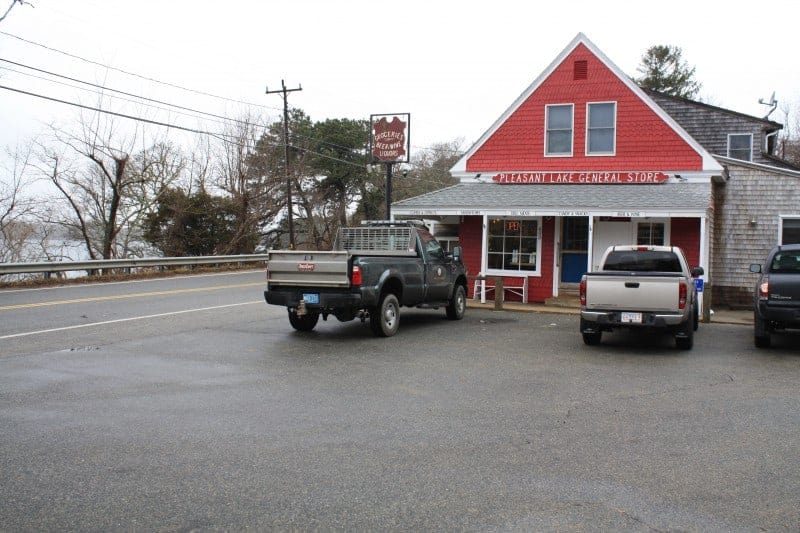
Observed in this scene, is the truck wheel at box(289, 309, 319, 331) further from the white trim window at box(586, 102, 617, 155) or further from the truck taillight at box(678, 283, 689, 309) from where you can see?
the white trim window at box(586, 102, 617, 155)

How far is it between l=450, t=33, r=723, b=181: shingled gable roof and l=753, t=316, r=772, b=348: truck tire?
8.50 m

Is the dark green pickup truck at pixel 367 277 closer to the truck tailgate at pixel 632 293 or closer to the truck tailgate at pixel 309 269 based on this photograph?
the truck tailgate at pixel 309 269

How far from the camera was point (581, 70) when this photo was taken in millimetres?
20562

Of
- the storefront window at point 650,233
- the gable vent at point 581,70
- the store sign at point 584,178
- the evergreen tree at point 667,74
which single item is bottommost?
the storefront window at point 650,233

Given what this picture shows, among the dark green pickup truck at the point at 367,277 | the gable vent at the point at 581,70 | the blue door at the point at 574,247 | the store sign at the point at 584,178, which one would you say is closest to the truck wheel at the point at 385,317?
the dark green pickup truck at the point at 367,277

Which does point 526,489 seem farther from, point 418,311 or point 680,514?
point 418,311

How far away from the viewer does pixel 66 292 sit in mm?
19547

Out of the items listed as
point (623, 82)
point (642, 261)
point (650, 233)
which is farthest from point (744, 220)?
point (642, 261)

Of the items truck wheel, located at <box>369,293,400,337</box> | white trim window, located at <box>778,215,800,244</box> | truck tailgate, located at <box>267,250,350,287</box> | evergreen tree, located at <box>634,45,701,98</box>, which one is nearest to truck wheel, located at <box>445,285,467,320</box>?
truck wheel, located at <box>369,293,400,337</box>

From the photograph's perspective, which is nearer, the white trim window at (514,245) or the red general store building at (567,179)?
the red general store building at (567,179)

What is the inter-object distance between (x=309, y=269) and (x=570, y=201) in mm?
8720

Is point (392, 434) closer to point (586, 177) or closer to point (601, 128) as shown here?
point (586, 177)

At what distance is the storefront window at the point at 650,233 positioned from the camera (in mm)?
18766

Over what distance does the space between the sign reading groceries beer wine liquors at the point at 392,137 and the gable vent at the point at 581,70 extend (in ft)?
17.8
